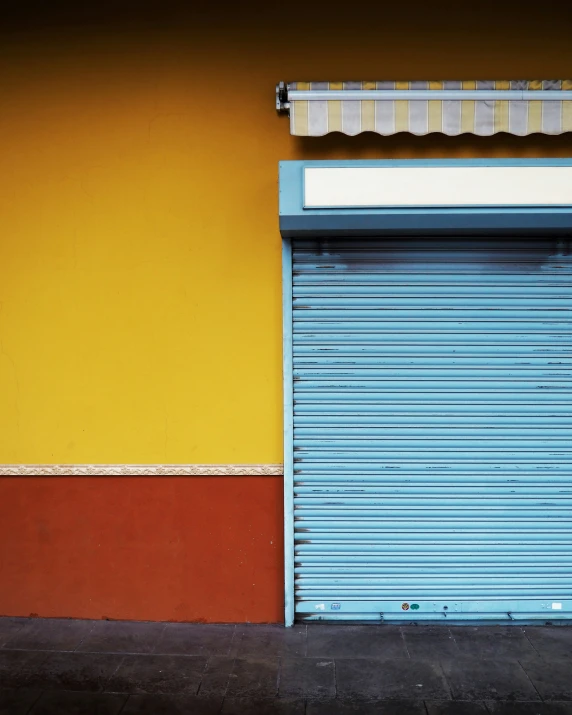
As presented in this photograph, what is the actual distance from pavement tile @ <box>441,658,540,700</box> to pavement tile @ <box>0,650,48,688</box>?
2.84m

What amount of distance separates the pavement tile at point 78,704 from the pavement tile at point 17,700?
5cm

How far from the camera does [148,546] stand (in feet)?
14.9

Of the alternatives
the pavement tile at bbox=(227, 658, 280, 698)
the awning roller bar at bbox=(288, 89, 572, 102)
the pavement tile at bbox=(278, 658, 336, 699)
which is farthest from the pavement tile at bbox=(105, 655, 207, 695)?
the awning roller bar at bbox=(288, 89, 572, 102)

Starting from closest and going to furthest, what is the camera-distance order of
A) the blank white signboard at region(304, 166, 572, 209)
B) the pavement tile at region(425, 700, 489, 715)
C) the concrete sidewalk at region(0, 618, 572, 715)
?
the pavement tile at region(425, 700, 489, 715), the concrete sidewalk at region(0, 618, 572, 715), the blank white signboard at region(304, 166, 572, 209)

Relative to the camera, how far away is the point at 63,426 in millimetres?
4555

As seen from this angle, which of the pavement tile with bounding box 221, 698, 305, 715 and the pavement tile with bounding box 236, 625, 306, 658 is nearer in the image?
the pavement tile with bounding box 221, 698, 305, 715

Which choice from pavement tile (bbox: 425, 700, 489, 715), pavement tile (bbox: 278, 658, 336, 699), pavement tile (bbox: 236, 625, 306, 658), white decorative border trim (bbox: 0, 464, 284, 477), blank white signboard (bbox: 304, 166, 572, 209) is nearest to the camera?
pavement tile (bbox: 425, 700, 489, 715)

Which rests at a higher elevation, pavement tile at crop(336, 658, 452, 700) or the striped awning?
the striped awning

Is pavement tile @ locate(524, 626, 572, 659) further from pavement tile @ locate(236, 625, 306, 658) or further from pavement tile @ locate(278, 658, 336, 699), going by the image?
pavement tile @ locate(236, 625, 306, 658)

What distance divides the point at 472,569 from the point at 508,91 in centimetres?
360

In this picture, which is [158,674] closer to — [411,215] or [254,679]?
[254,679]

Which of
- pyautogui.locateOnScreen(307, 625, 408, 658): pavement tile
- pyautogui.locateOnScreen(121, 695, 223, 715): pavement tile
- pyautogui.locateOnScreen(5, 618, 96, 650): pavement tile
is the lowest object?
pyautogui.locateOnScreen(121, 695, 223, 715): pavement tile

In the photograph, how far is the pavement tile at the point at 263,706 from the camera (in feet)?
11.4

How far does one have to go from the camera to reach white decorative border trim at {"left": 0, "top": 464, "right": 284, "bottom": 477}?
447cm
